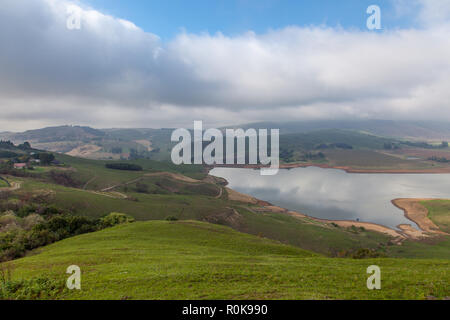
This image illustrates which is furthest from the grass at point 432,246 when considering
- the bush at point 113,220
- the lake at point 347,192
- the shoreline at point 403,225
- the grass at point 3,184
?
the grass at point 3,184

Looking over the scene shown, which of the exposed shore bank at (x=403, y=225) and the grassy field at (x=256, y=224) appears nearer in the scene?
the grassy field at (x=256, y=224)

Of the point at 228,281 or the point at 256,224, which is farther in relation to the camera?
the point at 256,224

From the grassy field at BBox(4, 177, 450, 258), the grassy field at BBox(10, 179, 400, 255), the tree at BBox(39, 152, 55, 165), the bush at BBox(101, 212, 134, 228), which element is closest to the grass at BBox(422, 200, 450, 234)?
the grassy field at BBox(4, 177, 450, 258)

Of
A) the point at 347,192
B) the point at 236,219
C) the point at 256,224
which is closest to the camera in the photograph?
the point at 256,224

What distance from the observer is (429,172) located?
550 ft

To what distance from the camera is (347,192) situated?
115 meters

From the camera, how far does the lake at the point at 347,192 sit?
85400 millimetres

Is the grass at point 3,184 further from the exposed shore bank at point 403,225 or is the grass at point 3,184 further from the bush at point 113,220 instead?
the exposed shore bank at point 403,225

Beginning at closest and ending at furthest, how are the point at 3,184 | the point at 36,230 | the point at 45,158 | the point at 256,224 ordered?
the point at 36,230, the point at 256,224, the point at 3,184, the point at 45,158

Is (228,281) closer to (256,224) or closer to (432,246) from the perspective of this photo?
(256,224)

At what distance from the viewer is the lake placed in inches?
3362

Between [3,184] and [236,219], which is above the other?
[3,184]

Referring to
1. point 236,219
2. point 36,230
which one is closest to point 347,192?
point 236,219
